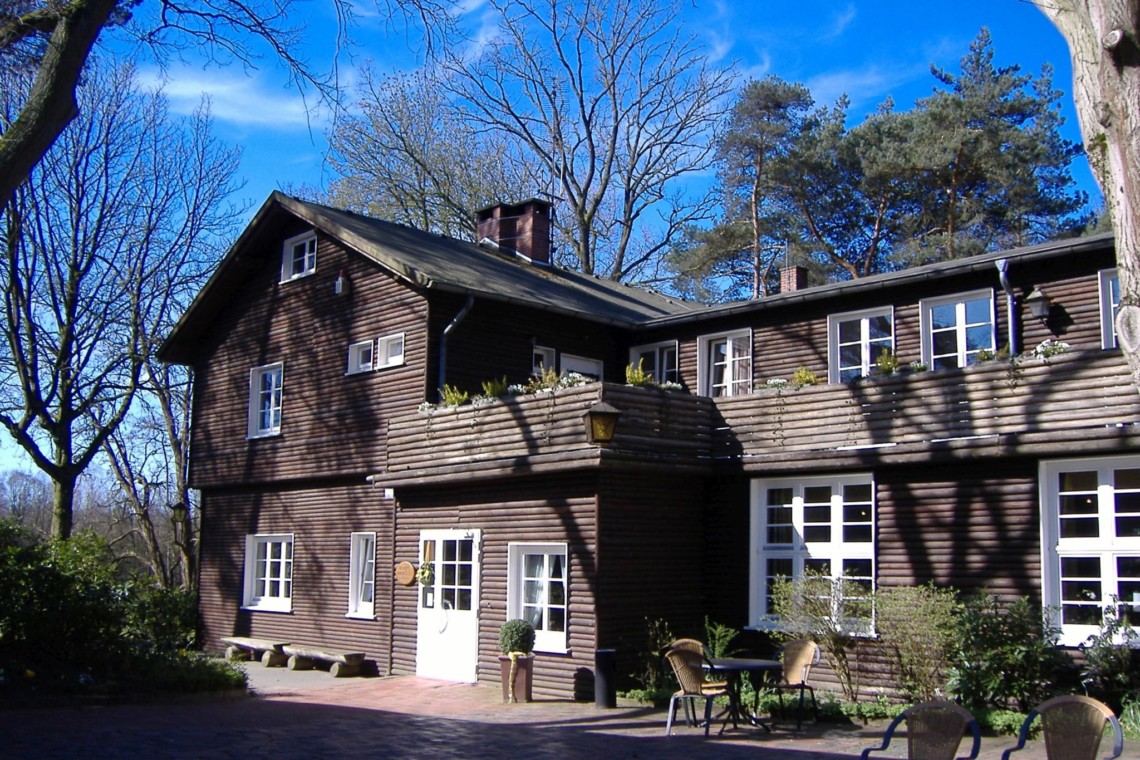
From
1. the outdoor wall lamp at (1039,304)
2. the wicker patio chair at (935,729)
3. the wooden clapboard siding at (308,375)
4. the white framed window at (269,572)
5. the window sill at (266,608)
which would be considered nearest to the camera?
the wicker patio chair at (935,729)

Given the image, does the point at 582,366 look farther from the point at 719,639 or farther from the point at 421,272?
the point at 719,639

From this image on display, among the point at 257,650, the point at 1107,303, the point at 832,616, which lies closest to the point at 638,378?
the point at 832,616

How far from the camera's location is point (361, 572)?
61.5ft

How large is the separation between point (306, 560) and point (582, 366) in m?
5.99

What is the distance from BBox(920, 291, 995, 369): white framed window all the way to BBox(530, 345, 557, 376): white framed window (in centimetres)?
620

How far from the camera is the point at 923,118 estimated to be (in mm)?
30031

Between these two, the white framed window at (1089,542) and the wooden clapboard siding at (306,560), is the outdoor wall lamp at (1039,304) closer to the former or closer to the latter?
the white framed window at (1089,542)

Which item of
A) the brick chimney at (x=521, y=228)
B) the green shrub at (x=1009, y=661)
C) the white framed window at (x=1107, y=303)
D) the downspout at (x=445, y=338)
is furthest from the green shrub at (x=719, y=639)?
the brick chimney at (x=521, y=228)

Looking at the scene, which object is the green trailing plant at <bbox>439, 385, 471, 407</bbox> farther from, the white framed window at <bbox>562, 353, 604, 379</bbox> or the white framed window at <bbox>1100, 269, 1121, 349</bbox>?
the white framed window at <bbox>1100, 269, 1121, 349</bbox>

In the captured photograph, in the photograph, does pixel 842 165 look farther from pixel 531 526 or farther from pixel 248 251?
pixel 531 526

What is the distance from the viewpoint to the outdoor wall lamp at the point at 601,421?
13391 mm

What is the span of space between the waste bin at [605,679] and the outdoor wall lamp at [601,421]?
2542 millimetres

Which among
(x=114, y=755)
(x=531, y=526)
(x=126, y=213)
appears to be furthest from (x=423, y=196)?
(x=114, y=755)

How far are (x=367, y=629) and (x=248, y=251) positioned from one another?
7.96 m
